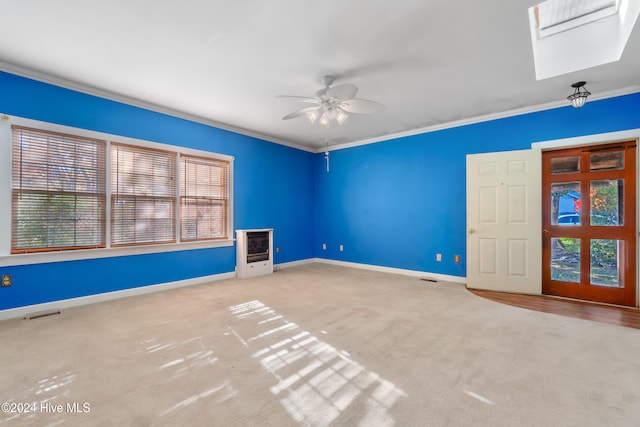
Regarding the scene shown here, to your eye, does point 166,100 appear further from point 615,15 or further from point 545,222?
point 545,222

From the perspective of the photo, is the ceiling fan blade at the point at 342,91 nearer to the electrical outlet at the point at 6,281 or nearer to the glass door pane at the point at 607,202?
the glass door pane at the point at 607,202

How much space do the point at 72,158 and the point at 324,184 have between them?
4.50m

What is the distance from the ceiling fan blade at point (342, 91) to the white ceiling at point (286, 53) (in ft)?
1.05

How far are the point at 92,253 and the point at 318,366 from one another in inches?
129

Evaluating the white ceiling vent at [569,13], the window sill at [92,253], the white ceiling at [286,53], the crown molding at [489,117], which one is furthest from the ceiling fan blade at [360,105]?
the window sill at [92,253]

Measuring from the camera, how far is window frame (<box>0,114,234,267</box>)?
2.96 metres

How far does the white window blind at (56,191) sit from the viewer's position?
3.07m

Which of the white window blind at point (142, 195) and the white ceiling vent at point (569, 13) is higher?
the white ceiling vent at point (569, 13)

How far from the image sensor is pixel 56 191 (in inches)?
129

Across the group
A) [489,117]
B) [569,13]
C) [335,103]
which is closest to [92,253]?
[335,103]

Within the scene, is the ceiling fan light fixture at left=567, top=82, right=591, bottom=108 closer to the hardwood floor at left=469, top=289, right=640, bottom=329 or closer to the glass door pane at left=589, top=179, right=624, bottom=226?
the glass door pane at left=589, top=179, right=624, bottom=226

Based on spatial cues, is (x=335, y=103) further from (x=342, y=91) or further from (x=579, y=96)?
(x=579, y=96)

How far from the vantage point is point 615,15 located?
2.76m

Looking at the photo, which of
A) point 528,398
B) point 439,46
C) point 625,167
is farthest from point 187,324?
point 625,167
